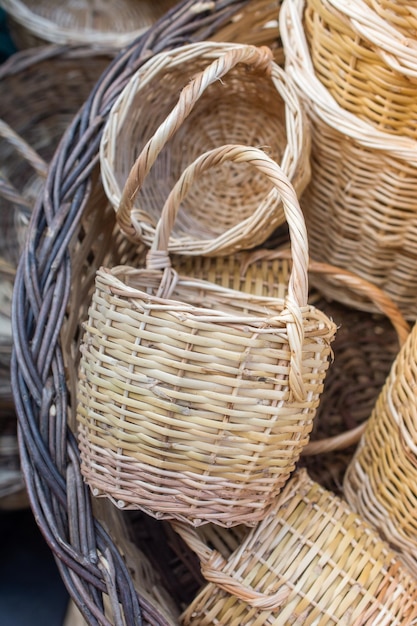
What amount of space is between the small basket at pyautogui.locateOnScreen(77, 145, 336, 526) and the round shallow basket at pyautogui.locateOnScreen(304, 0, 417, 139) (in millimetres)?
179

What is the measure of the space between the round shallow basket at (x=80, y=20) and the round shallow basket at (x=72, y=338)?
0.33 metres

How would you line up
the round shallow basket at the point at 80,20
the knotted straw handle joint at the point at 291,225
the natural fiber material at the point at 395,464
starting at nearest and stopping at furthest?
the knotted straw handle joint at the point at 291,225 → the natural fiber material at the point at 395,464 → the round shallow basket at the point at 80,20

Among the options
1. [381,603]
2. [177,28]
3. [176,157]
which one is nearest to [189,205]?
[176,157]

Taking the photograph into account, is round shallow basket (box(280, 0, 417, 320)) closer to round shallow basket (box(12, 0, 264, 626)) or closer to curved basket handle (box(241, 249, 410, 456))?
curved basket handle (box(241, 249, 410, 456))

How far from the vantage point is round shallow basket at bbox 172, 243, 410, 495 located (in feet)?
2.47

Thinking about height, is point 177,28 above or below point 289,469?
above

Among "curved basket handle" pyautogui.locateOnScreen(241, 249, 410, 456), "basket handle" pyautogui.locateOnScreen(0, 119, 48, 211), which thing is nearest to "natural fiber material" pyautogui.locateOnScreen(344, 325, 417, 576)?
"curved basket handle" pyautogui.locateOnScreen(241, 249, 410, 456)

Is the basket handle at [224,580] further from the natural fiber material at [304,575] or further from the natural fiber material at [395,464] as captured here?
the natural fiber material at [395,464]

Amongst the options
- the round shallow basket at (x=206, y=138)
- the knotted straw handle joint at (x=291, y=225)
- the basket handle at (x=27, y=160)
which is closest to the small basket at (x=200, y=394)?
the knotted straw handle joint at (x=291, y=225)

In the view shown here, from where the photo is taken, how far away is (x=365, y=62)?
63 centimetres

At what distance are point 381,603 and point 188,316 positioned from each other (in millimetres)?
350

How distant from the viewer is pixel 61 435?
617 millimetres

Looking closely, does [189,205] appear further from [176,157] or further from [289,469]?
[289,469]

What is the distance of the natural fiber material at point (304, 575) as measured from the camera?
0.57 meters
